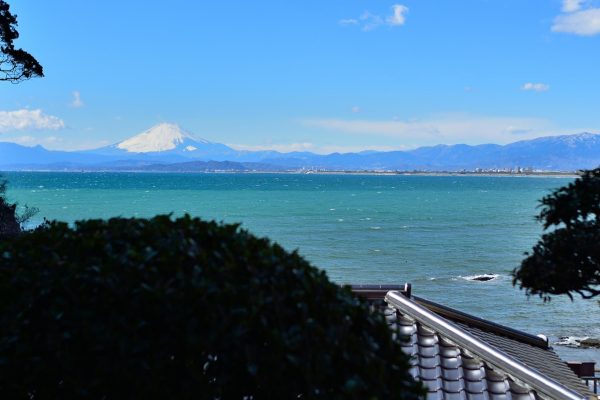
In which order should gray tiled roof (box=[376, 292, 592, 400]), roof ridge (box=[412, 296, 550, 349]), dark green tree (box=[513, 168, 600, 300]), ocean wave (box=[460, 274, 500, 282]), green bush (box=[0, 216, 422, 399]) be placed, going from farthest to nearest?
ocean wave (box=[460, 274, 500, 282])
roof ridge (box=[412, 296, 550, 349])
gray tiled roof (box=[376, 292, 592, 400])
dark green tree (box=[513, 168, 600, 300])
green bush (box=[0, 216, 422, 399])

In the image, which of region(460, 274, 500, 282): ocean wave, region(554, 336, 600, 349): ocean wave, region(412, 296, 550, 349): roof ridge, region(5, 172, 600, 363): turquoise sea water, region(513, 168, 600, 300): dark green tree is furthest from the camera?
region(460, 274, 500, 282): ocean wave

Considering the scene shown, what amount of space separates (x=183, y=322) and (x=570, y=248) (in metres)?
5.44

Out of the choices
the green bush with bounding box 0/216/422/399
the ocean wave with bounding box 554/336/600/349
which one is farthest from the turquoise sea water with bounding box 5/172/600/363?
the green bush with bounding box 0/216/422/399

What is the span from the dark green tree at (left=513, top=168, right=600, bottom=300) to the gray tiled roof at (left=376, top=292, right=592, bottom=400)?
124 cm

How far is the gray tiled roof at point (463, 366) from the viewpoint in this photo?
8672 mm

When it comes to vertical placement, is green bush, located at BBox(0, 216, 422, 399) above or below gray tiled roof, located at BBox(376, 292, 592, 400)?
above

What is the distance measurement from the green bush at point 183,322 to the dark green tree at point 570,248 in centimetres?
424

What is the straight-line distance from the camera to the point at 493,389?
8859mm

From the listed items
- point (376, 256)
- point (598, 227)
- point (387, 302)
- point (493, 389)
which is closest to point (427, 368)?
point (493, 389)

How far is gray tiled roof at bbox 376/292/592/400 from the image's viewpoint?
8672 mm

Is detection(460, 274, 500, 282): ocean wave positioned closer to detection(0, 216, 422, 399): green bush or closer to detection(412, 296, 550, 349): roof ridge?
detection(412, 296, 550, 349): roof ridge

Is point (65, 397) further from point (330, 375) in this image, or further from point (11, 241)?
point (330, 375)

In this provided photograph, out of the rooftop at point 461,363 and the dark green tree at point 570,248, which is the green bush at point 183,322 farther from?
the dark green tree at point 570,248

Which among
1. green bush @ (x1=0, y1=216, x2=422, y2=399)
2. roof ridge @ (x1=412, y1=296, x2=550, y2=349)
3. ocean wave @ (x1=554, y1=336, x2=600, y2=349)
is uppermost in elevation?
green bush @ (x1=0, y1=216, x2=422, y2=399)
